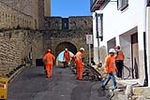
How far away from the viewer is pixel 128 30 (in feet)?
71.2

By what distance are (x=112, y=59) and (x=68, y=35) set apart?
123ft

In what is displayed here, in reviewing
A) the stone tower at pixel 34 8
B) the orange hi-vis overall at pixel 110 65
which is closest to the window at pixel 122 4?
the orange hi-vis overall at pixel 110 65

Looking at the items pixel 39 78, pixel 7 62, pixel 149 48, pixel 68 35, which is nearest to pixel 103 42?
pixel 7 62

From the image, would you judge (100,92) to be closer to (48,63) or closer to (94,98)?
(94,98)

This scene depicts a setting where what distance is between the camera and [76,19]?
2313 inches

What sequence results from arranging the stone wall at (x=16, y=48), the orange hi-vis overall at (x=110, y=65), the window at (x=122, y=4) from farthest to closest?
1. the stone wall at (x=16, y=48)
2. the window at (x=122, y=4)
3. the orange hi-vis overall at (x=110, y=65)

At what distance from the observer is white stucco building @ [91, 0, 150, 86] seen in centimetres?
1739

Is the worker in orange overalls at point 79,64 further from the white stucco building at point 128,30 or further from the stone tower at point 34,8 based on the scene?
the stone tower at point 34,8

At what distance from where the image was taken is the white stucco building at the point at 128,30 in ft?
57.1

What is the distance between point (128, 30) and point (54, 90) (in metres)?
5.12

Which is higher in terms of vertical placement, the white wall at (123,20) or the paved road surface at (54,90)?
the white wall at (123,20)

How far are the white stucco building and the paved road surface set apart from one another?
2.02m

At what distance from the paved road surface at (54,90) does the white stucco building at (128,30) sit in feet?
6.64

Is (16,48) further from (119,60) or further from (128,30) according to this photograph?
(128,30)
